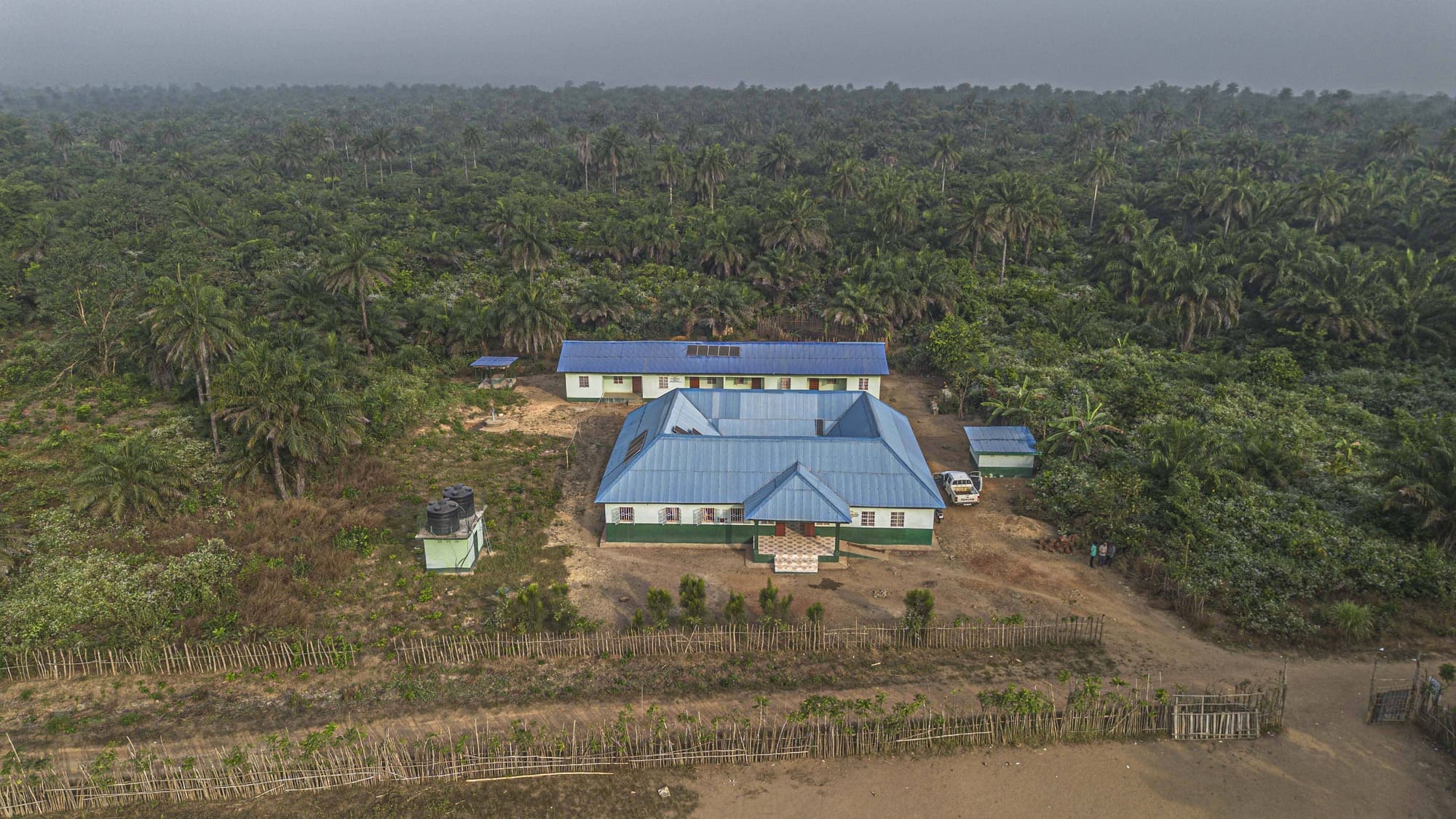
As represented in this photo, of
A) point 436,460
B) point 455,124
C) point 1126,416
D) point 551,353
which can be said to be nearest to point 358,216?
point 551,353

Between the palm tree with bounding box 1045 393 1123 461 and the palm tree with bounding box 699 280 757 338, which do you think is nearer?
the palm tree with bounding box 1045 393 1123 461

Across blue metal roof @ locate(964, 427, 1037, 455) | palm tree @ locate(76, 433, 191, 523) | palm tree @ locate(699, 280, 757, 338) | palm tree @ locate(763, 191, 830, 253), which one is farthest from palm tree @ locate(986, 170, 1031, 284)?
palm tree @ locate(76, 433, 191, 523)

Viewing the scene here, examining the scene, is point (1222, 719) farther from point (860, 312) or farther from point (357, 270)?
point (357, 270)

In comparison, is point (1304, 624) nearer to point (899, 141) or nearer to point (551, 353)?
point (551, 353)

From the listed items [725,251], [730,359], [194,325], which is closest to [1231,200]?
[725,251]

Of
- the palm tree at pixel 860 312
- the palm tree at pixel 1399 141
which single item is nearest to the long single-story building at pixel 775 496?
the palm tree at pixel 860 312

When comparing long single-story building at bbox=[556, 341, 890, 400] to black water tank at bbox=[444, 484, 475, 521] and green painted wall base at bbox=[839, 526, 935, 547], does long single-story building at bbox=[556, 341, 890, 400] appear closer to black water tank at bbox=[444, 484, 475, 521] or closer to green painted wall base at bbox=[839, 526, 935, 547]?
green painted wall base at bbox=[839, 526, 935, 547]
